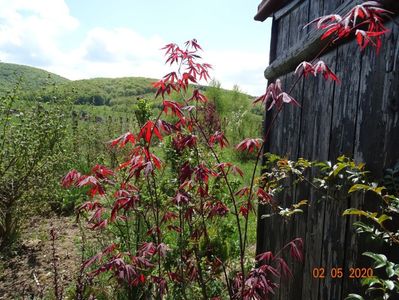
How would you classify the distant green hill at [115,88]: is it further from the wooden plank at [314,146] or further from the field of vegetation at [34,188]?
the wooden plank at [314,146]

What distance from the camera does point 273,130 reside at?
2.95 metres

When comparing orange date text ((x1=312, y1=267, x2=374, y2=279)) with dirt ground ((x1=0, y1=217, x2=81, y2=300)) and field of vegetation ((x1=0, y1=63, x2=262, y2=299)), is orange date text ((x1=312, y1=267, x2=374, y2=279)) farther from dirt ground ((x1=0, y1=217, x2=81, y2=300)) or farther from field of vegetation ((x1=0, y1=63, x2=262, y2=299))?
dirt ground ((x1=0, y1=217, x2=81, y2=300))

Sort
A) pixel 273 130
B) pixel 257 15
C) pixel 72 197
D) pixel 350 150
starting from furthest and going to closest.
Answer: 1. pixel 72 197
2. pixel 257 15
3. pixel 273 130
4. pixel 350 150

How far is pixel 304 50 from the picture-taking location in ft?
7.20

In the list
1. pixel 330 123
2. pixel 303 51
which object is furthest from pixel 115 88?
pixel 330 123

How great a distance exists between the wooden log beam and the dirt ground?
237 cm

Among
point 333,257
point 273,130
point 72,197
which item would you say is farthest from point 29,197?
point 333,257

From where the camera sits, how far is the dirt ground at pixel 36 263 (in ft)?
12.3

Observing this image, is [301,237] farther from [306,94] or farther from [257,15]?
[257,15]

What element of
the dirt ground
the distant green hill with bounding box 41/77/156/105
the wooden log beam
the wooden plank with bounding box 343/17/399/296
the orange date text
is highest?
the distant green hill with bounding box 41/77/156/105

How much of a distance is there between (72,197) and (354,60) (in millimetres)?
5597

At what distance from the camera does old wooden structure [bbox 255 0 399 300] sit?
1.52 meters

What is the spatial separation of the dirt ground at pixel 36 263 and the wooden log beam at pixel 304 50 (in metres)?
2.37

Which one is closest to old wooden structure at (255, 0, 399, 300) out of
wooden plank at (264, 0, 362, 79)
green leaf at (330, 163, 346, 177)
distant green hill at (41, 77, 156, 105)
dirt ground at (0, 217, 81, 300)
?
wooden plank at (264, 0, 362, 79)
